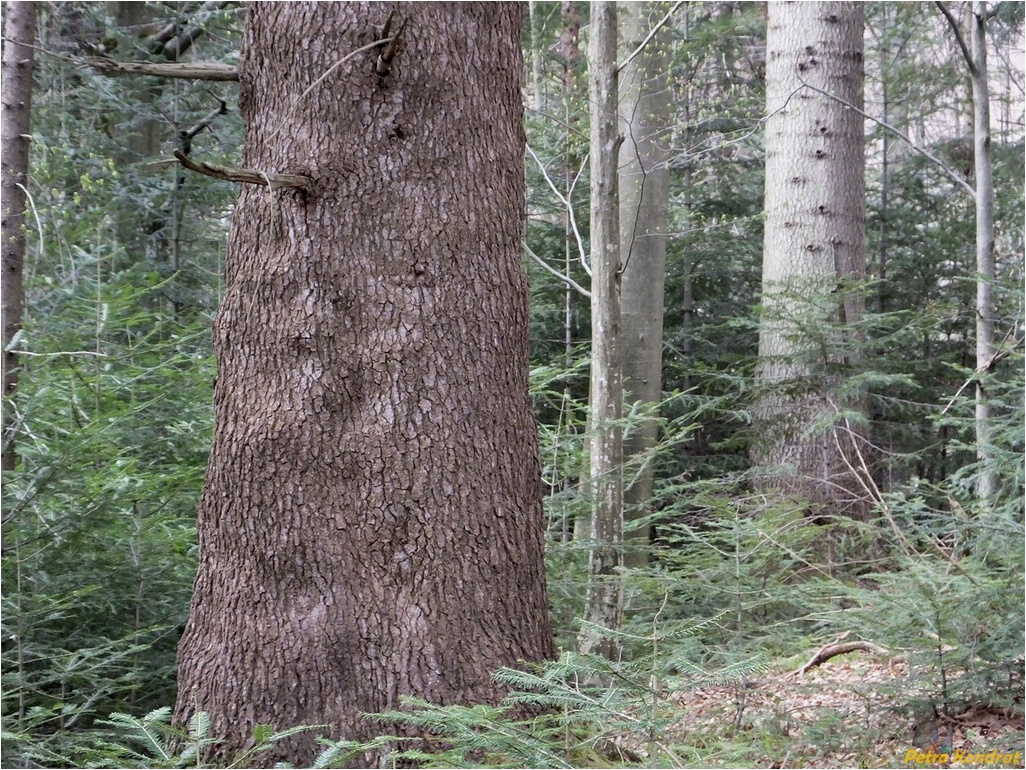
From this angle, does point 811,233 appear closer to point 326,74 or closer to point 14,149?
point 326,74

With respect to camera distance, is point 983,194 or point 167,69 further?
point 983,194

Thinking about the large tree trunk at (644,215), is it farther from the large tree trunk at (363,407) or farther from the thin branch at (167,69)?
the thin branch at (167,69)

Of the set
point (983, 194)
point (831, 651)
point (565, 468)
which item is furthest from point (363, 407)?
point (983, 194)

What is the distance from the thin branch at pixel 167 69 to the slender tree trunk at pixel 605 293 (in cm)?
233

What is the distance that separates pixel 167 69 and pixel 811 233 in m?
5.98

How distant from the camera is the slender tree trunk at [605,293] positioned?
4840 millimetres

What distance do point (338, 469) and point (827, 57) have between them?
6686mm

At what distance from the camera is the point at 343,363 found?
2.95 metres

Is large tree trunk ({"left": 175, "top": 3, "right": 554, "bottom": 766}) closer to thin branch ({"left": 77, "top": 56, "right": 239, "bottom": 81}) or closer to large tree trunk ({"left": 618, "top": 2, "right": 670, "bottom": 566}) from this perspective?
thin branch ({"left": 77, "top": 56, "right": 239, "bottom": 81})
